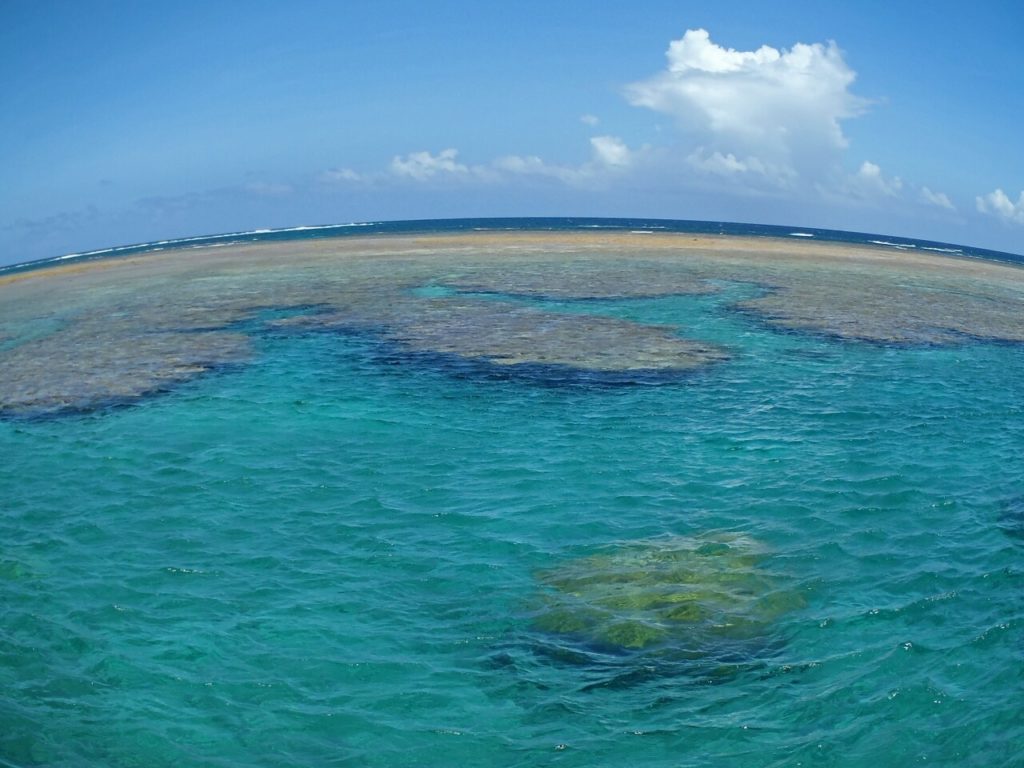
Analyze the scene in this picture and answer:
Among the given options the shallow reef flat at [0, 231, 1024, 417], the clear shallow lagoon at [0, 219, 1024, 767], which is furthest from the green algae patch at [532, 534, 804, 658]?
the shallow reef flat at [0, 231, 1024, 417]

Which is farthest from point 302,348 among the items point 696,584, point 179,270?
point 179,270

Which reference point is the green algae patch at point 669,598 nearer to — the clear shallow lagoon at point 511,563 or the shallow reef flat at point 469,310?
the clear shallow lagoon at point 511,563

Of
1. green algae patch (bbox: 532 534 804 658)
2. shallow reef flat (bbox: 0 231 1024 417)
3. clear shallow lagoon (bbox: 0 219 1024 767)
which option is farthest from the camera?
shallow reef flat (bbox: 0 231 1024 417)

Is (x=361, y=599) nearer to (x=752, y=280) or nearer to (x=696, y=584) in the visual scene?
(x=696, y=584)

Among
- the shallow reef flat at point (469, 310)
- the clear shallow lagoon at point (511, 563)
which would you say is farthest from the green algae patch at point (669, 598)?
the shallow reef flat at point (469, 310)

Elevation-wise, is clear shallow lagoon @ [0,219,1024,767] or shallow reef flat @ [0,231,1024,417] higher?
shallow reef flat @ [0,231,1024,417]

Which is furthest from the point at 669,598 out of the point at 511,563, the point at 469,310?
the point at 469,310

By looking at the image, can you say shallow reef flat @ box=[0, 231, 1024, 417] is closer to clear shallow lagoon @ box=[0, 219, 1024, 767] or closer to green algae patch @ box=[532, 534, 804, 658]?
clear shallow lagoon @ box=[0, 219, 1024, 767]
